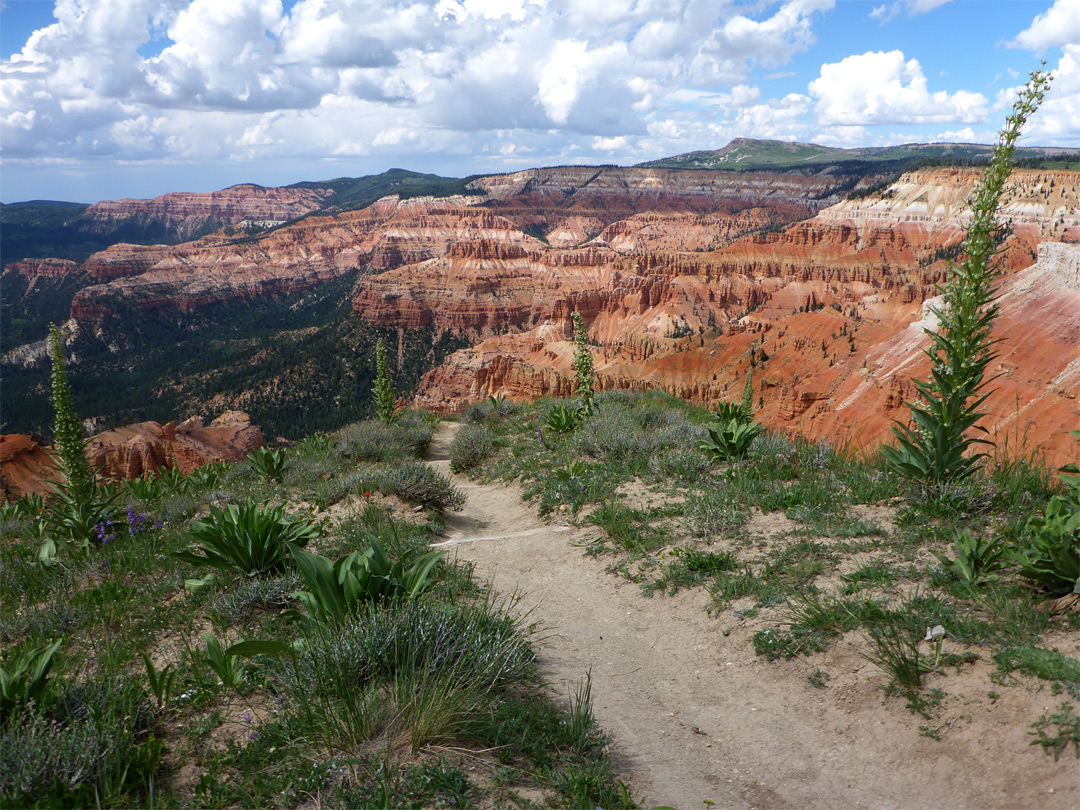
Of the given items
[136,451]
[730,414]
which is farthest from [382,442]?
[136,451]

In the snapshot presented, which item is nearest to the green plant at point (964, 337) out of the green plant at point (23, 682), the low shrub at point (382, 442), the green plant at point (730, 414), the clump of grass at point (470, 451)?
the green plant at point (730, 414)

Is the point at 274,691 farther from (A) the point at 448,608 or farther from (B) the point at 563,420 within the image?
(B) the point at 563,420

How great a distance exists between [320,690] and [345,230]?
680ft

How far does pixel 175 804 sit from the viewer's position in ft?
8.49

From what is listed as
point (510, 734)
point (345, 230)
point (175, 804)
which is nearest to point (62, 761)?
point (175, 804)

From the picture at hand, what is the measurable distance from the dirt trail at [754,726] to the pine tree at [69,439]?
5.60m

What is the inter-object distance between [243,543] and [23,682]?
2.26 m

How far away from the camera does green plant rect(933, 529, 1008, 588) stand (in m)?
4.14

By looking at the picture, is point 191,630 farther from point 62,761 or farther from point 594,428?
point 594,428

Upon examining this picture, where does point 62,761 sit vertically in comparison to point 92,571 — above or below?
above

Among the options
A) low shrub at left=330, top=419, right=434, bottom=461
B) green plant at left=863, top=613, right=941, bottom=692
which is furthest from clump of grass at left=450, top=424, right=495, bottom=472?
green plant at left=863, top=613, right=941, bottom=692

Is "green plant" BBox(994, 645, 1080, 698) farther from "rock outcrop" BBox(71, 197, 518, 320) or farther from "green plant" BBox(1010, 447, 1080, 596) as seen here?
"rock outcrop" BBox(71, 197, 518, 320)

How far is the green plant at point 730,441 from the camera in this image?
790cm

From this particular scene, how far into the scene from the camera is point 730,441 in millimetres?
7938
